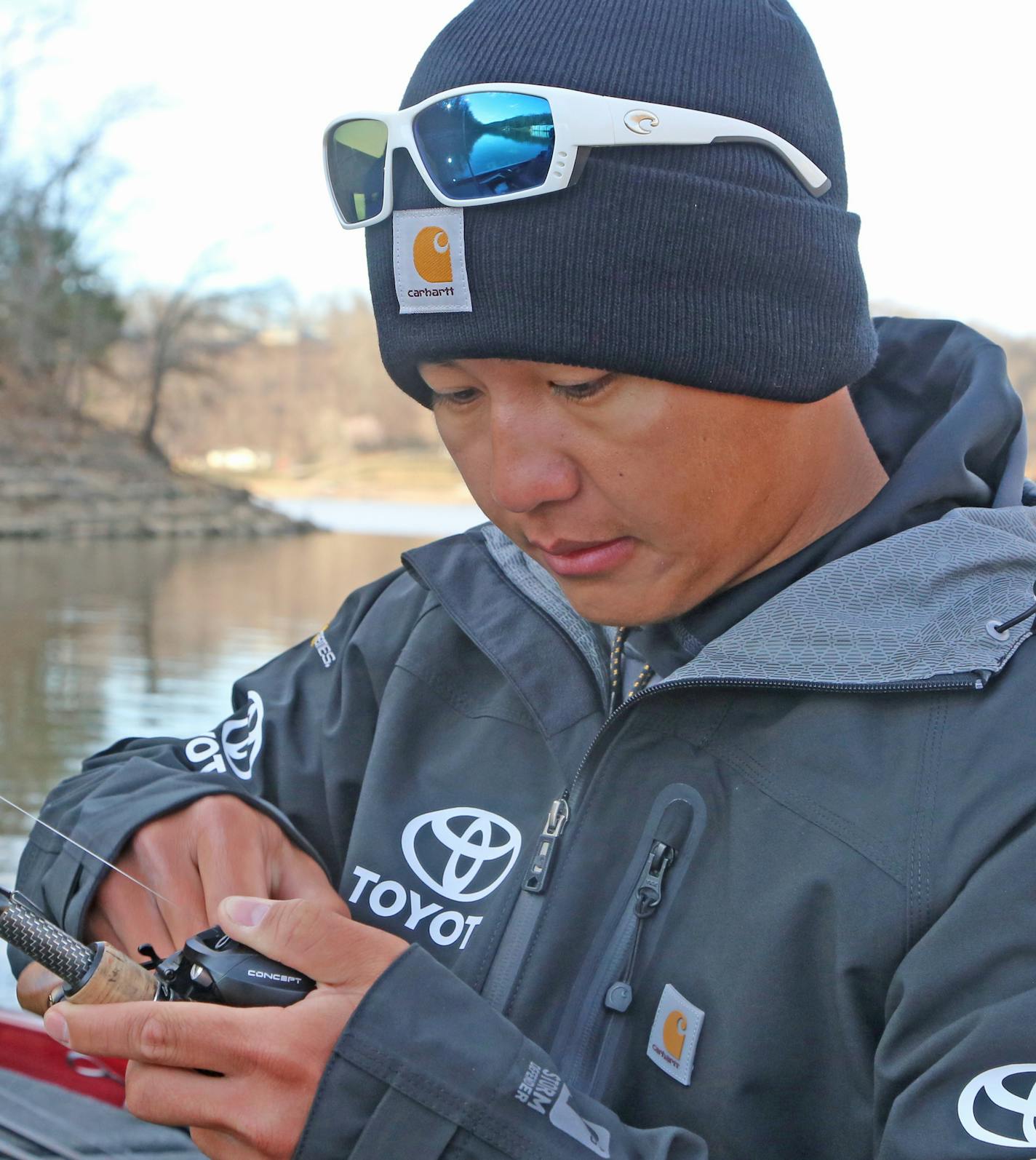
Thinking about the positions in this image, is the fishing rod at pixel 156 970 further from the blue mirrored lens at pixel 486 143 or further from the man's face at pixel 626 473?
the blue mirrored lens at pixel 486 143

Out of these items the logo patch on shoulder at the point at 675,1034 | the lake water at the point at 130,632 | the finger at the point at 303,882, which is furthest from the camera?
the lake water at the point at 130,632

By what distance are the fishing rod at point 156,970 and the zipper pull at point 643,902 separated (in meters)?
0.28

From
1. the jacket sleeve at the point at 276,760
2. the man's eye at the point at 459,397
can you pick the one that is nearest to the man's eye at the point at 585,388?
the man's eye at the point at 459,397

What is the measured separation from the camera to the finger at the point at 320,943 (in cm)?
100

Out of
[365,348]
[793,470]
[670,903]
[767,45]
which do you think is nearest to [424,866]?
[670,903]

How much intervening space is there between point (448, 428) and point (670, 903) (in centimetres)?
50

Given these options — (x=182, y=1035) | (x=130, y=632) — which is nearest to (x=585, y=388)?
(x=182, y=1035)

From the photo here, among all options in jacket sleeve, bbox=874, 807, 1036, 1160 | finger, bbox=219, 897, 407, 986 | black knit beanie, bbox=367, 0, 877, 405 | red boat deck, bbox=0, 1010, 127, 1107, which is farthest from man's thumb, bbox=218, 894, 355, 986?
red boat deck, bbox=0, 1010, 127, 1107

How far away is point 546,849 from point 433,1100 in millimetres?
309

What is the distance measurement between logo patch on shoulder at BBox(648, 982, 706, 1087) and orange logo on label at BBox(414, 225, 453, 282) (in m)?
0.69

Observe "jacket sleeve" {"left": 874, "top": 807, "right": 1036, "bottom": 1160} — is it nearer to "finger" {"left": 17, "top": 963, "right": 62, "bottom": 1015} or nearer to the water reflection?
"finger" {"left": 17, "top": 963, "right": 62, "bottom": 1015}

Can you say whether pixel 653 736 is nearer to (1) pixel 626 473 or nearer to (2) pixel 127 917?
(1) pixel 626 473

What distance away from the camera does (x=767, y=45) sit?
3.93 ft

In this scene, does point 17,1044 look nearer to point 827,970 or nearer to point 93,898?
point 93,898
